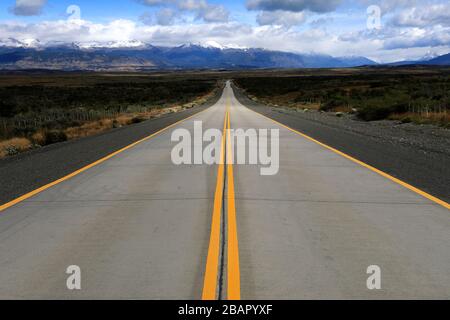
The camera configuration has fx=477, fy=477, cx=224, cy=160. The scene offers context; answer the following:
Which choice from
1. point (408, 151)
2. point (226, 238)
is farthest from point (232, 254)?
point (408, 151)

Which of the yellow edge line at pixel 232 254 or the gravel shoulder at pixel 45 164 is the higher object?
the yellow edge line at pixel 232 254

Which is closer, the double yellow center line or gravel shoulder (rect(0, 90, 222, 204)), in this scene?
the double yellow center line

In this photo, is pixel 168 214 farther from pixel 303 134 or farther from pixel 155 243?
pixel 303 134

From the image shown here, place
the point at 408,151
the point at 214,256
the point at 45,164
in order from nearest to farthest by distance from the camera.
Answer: the point at 214,256 → the point at 45,164 → the point at 408,151

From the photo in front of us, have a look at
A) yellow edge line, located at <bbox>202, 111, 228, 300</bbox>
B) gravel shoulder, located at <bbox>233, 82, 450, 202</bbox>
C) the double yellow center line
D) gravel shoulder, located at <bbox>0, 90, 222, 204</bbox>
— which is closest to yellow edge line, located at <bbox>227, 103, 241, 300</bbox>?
the double yellow center line

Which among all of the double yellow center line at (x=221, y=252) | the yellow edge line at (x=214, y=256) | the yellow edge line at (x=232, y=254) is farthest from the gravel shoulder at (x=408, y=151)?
the yellow edge line at (x=214, y=256)

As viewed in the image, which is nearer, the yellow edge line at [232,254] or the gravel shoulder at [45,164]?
the yellow edge line at [232,254]

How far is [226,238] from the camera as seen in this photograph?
227 inches

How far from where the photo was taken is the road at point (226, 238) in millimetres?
4348

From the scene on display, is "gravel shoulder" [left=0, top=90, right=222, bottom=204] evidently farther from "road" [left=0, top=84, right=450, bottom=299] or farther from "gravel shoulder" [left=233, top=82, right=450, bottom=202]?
"gravel shoulder" [left=233, top=82, right=450, bottom=202]

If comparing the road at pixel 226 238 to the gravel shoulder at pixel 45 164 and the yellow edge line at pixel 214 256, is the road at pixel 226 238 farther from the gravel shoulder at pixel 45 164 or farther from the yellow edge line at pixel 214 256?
the gravel shoulder at pixel 45 164

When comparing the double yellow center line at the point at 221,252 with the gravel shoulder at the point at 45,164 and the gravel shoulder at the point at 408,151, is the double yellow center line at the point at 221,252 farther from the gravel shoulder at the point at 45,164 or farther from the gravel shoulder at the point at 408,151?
the gravel shoulder at the point at 45,164

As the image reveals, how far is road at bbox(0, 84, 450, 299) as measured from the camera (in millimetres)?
4348

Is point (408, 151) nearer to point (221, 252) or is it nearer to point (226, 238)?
point (226, 238)
